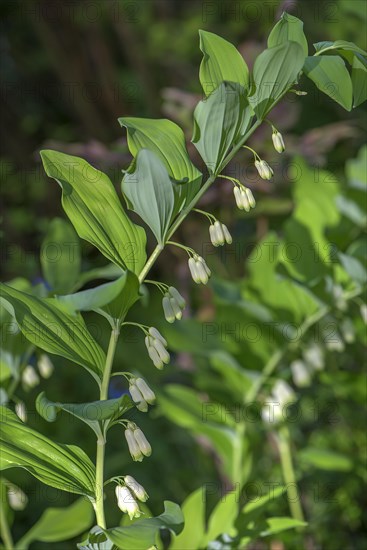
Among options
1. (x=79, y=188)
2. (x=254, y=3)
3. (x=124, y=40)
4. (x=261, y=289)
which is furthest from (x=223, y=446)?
(x=254, y=3)

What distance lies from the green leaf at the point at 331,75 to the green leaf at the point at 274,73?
18 mm

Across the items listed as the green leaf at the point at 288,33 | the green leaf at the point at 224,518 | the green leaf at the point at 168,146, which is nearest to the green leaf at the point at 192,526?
the green leaf at the point at 224,518

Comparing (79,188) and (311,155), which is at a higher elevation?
(79,188)

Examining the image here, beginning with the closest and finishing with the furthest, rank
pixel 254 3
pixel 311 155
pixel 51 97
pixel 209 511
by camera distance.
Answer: pixel 311 155 → pixel 209 511 → pixel 254 3 → pixel 51 97

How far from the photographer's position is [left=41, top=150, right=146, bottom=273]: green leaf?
0.66 meters

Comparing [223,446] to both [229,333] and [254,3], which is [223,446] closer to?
[229,333]

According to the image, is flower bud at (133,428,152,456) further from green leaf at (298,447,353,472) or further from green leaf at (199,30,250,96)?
green leaf at (298,447,353,472)

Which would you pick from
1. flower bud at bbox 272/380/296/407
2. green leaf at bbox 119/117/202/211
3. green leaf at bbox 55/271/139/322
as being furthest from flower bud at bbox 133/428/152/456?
flower bud at bbox 272/380/296/407

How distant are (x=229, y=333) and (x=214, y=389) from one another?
10 cm

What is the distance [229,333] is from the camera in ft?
3.83

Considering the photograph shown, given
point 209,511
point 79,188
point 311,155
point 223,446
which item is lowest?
point 209,511

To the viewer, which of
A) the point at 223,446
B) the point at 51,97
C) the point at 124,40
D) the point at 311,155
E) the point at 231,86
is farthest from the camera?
the point at 51,97

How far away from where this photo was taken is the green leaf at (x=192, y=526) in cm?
94

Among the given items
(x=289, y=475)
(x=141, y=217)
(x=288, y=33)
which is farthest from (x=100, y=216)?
(x=289, y=475)
